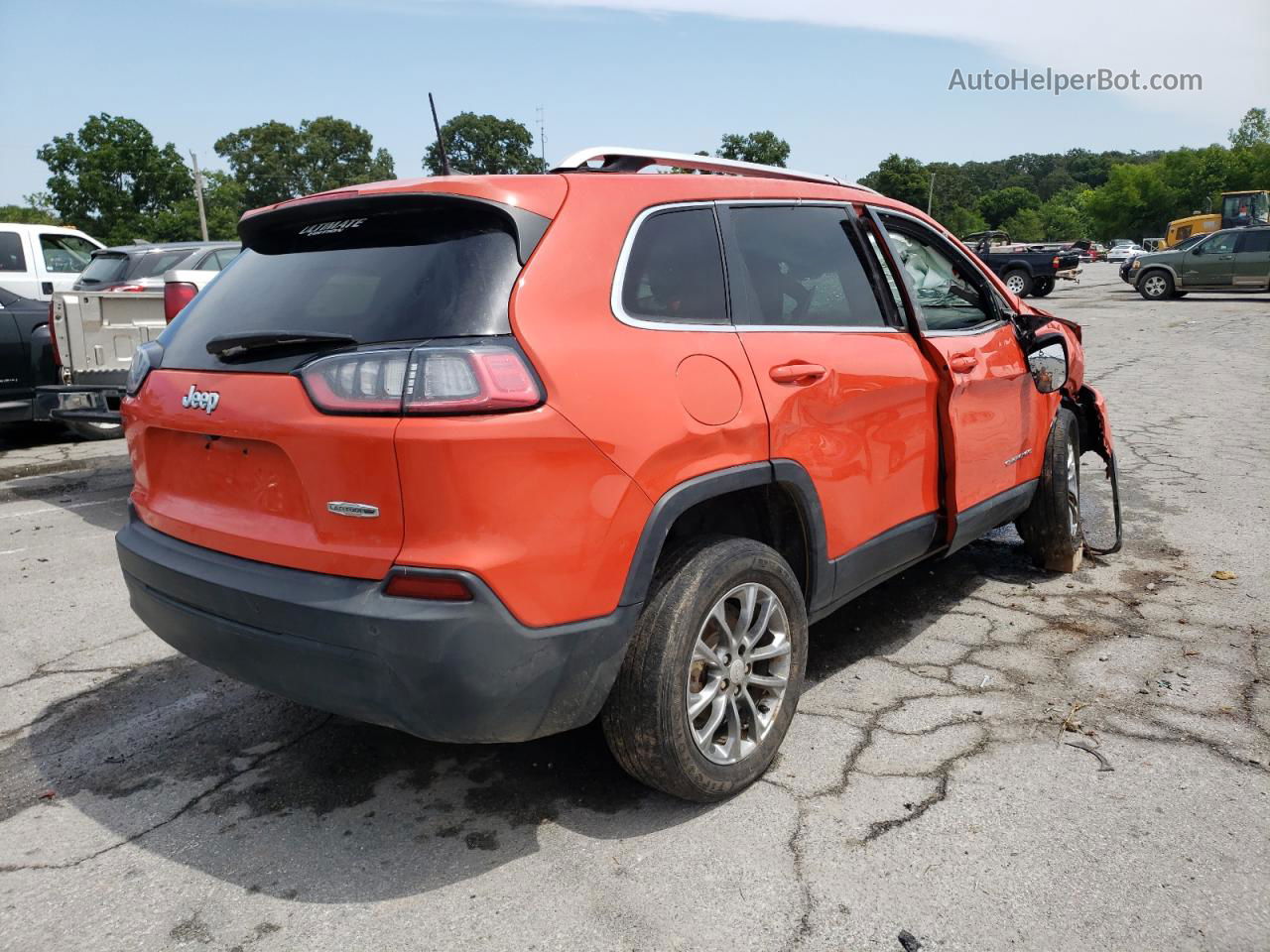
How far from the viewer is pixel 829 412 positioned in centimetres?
299

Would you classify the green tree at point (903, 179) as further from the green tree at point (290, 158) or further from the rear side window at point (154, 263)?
the rear side window at point (154, 263)

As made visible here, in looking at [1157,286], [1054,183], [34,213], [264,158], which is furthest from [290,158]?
[1054,183]

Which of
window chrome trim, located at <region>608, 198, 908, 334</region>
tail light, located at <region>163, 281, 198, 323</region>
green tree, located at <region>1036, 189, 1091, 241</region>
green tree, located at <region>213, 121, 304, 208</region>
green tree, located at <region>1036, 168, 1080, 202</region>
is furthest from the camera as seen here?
green tree, located at <region>1036, 168, 1080, 202</region>

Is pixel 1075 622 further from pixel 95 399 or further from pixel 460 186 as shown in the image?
pixel 95 399

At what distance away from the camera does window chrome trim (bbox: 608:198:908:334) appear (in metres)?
2.49

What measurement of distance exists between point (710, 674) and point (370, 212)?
5.11ft

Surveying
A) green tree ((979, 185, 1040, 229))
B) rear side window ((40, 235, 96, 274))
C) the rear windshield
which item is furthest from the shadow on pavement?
green tree ((979, 185, 1040, 229))

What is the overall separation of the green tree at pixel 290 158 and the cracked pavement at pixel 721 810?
273 feet

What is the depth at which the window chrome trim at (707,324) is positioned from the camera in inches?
98.2

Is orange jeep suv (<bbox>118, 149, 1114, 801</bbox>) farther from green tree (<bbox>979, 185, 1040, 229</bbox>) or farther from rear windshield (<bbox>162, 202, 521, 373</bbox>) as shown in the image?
green tree (<bbox>979, 185, 1040, 229</bbox>)

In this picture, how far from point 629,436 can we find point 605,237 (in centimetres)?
57

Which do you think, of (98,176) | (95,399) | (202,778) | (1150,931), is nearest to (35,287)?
(95,399)

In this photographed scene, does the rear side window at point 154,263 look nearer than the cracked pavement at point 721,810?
No

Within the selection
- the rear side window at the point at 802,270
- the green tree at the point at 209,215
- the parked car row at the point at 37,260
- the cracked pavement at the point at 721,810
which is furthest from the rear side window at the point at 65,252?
the green tree at the point at 209,215
